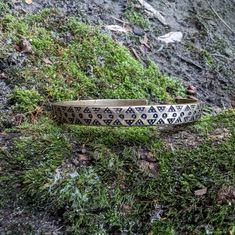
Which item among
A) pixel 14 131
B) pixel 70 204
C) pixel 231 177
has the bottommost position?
pixel 14 131

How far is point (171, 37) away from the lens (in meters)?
3.00

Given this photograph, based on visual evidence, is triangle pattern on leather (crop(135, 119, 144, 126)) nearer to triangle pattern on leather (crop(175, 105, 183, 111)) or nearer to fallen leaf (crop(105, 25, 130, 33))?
triangle pattern on leather (crop(175, 105, 183, 111))

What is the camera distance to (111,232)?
1201 mm

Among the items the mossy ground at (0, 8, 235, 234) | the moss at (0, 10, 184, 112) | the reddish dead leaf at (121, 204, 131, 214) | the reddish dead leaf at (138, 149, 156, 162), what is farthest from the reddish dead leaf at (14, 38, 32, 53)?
the reddish dead leaf at (121, 204, 131, 214)

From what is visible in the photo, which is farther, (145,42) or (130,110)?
(145,42)

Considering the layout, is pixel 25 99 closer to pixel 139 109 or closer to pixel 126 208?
pixel 139 109

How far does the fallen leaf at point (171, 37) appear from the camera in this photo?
2930 mm

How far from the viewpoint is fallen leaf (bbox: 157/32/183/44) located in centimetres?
293

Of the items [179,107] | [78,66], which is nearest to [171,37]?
[78,66]

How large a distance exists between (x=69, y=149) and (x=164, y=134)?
367mm

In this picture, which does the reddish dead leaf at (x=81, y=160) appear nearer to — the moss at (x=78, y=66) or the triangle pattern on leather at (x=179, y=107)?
the triangle pattern on leather at (x=179, y=107)

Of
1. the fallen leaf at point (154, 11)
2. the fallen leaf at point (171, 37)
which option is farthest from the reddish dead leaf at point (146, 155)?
the fallen leaf at point (154, 11)

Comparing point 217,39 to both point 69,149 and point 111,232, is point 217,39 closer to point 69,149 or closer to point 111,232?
point 69,149

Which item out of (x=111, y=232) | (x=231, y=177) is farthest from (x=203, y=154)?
(x=111, y=232)
